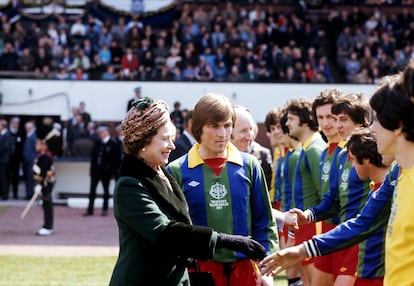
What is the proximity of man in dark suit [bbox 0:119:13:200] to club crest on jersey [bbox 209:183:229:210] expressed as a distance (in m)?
17.4

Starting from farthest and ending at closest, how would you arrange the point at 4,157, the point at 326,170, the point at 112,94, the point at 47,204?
the point at 112,94 → the point at 4,157 → the point at 47,204 → the point at 326,170

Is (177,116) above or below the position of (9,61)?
below

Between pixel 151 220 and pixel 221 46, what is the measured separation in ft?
76.5

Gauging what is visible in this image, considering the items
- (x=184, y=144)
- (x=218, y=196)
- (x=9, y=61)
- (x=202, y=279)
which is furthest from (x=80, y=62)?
(x=202, y=279)

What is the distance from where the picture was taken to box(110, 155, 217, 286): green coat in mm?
4375

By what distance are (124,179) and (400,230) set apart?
4.94 feet

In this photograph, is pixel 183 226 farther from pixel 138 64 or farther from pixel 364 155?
pixel 138 64

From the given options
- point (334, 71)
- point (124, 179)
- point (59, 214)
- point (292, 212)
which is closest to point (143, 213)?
point (124, 179)

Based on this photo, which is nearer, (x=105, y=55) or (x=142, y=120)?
(x=142, y=120)

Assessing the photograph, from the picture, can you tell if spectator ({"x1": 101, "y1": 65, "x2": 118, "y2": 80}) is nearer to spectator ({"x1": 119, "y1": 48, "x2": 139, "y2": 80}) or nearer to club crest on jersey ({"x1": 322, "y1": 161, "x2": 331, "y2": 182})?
spectator ({"x1": 119, "y1": 48, "x2": 139, "y2": 80})

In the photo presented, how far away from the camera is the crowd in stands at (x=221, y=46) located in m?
26.0

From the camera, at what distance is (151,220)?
4363mm

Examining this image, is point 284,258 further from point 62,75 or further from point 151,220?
point 62,75

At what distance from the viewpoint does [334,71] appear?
→ 28.3 metres
